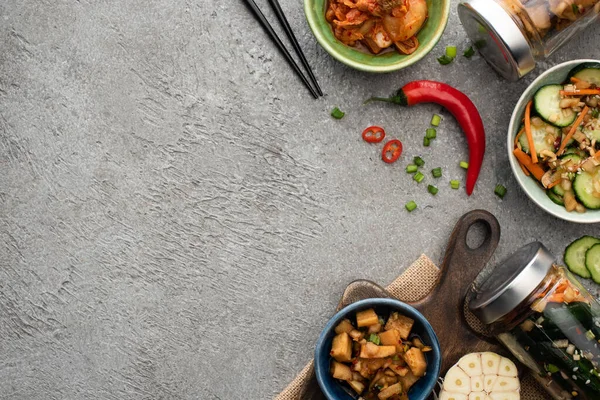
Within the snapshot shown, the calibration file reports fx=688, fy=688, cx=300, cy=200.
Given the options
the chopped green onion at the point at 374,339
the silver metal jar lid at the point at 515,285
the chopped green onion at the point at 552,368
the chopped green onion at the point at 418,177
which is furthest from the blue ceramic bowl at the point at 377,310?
the chopped green onion at the point at 418,177

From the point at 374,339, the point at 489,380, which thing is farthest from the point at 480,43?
the point at 489,380

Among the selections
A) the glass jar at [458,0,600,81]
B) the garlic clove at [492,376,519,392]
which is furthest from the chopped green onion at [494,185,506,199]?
Result: the garlic clove at [492,376,519,392]

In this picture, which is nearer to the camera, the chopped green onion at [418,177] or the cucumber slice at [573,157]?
the cucumber slice at [573,157]

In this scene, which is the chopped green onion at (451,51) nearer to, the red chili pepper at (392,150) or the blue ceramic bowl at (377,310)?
the red chili pepper at (392,150)

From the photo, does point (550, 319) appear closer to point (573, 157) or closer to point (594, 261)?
point (594, 261)

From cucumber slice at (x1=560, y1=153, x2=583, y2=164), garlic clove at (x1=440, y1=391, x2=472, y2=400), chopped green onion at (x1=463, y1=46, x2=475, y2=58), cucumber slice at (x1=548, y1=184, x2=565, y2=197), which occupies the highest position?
chopped green onion at (x1=463, y1=46, x2=475, y2=58)

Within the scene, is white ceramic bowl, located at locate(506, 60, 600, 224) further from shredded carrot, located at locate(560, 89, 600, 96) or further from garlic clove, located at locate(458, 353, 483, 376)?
garlic clove, located at locate(458, 353, 483, 376)
